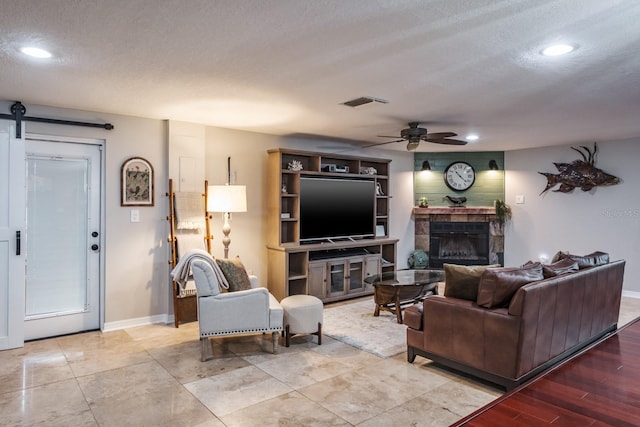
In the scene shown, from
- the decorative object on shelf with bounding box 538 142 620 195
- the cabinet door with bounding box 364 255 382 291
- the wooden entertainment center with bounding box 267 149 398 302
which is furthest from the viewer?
the decorative object on shelf with bounding box 538 142 620 195

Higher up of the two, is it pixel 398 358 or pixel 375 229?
pixel 375 229

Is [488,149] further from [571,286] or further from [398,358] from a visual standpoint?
[398,358]

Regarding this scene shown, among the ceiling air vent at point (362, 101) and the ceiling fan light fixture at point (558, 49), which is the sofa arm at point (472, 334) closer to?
the ceiling fan light fixture at point (558, 49)

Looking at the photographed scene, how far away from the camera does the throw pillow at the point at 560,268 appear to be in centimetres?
323

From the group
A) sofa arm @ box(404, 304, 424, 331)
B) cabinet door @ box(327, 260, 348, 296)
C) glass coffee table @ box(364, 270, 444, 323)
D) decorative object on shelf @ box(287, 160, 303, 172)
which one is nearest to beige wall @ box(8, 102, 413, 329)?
decorative object on shelf @ box(287, 160, 303, 172)

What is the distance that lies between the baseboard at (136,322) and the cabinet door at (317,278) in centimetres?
173

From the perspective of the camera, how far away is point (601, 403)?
2451 millimetres

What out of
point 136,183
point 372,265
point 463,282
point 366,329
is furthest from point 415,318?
point 136,183

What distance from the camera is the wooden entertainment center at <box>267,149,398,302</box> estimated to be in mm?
5406

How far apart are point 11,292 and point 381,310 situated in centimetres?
378

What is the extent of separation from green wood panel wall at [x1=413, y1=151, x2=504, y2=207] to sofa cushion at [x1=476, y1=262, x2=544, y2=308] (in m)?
4.64

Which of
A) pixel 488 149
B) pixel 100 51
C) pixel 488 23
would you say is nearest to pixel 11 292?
pixel 100 51

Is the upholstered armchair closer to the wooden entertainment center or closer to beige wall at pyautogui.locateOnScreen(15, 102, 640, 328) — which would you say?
beige wall at pyautogui.locateOnScreen(15, 102, 640, 328)

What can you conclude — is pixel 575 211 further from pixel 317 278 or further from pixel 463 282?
pixel 463 282
